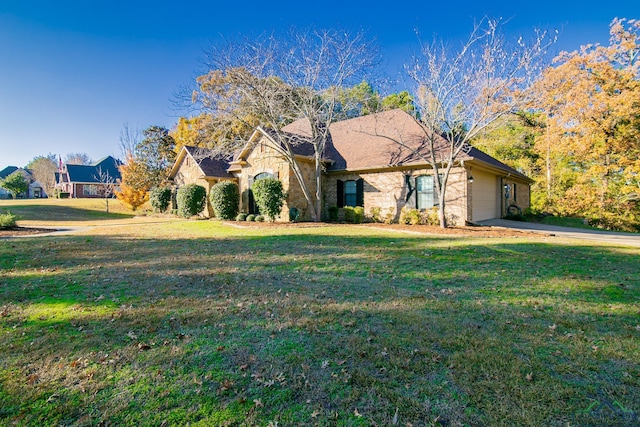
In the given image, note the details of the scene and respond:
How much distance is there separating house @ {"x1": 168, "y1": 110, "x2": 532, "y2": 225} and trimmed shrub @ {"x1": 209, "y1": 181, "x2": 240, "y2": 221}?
0.75 meters

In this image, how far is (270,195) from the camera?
53.1ft

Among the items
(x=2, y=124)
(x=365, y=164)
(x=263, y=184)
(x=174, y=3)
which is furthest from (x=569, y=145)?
(x=2, y=124)

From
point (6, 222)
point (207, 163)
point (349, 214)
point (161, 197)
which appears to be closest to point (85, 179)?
point (161, 197)

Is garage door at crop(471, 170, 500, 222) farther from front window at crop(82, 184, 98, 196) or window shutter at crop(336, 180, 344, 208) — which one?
front window at crop(82, 184, 98, 196)

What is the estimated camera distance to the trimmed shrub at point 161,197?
25.1 m

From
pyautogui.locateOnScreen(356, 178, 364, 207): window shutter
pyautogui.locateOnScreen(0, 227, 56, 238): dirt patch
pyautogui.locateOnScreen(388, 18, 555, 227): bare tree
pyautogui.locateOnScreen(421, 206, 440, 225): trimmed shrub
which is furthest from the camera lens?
pyautogui.locateOnScreen(356, 178, 364, 207): window shutter

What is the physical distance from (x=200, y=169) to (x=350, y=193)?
10690mm

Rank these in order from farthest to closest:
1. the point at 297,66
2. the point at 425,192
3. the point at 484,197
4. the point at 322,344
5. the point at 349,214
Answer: the point at 349,214
the point at 484,197
the point at 425,192
the point at 297,66
the point at 322,344

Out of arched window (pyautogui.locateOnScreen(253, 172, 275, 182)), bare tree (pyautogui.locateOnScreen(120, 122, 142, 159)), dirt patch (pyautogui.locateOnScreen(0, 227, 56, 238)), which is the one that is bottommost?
dirt patch (pyautogui.locateOnScreen(0, 227, 56, 238))

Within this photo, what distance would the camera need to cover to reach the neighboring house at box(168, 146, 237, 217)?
851 inches

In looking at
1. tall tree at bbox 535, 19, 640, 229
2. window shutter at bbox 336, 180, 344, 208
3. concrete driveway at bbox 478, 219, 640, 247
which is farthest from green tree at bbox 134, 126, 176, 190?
tall tree at bbox 535, 19, 640, 229

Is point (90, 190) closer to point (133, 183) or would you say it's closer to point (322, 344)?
point (133, 183)

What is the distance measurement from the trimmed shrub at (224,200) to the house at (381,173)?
746 mm

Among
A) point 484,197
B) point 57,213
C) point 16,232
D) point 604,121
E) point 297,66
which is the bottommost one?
point 16,232
